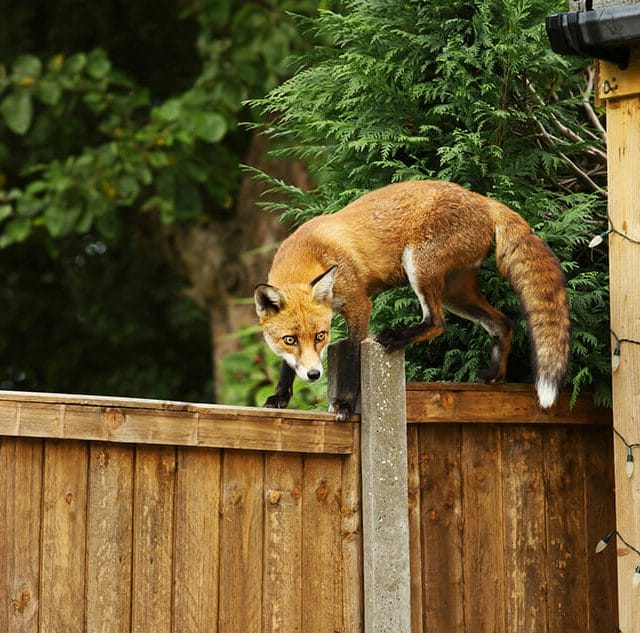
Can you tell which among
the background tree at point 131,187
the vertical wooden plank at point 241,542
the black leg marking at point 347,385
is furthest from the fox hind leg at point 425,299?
the background tree at point 131,187

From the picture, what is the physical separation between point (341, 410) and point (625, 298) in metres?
1.09

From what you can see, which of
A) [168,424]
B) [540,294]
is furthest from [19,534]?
[540,294]

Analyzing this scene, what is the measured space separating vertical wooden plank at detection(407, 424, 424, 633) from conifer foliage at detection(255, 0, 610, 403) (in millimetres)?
625

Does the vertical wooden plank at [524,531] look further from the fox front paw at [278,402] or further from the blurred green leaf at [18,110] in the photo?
the blurred green leaf at [18,110]

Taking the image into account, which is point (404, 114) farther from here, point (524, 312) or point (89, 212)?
point (89, 212)

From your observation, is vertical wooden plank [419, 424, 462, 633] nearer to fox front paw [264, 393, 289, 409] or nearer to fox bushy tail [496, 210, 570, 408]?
fox bushy tail [496, 210, 570, 408]

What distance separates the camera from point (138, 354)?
11.8 metres

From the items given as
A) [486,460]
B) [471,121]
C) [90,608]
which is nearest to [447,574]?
[486,460]

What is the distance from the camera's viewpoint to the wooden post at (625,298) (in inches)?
155

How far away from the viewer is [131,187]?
28.2 ft

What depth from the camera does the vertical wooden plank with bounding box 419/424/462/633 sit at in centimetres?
396

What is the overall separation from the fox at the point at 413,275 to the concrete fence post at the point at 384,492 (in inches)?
5.6

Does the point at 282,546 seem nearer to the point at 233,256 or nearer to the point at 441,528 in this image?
the point at 441,528

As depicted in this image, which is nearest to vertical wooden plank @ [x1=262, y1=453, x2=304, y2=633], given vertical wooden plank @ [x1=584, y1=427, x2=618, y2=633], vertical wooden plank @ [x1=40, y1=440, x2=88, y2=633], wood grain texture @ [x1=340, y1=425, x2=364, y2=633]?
wood grain texture @ [x1=340, y1=425, x2=364, y2=633]
